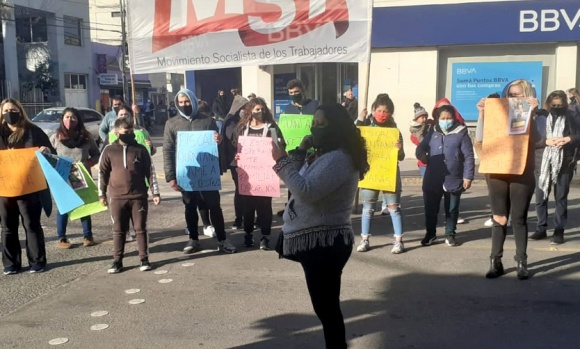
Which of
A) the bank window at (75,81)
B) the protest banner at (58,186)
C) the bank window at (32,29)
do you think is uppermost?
the bank window at (32,29)

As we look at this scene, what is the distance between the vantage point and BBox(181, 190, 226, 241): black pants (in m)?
7.02

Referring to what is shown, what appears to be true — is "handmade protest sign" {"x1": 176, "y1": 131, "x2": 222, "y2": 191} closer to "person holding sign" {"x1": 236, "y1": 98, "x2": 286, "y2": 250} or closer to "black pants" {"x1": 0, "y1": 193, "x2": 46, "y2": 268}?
"person holding sign" {"x1": 236, "y1": 98, "x2": 286, "y2": 250}

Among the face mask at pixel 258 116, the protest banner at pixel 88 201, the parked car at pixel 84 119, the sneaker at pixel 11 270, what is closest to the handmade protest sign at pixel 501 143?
the face mask at pixel 258 116

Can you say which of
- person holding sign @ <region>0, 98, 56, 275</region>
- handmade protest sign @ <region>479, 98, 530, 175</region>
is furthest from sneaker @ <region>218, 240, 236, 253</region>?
handmade protest sign @ <region>479, 98, 530, 175</region>

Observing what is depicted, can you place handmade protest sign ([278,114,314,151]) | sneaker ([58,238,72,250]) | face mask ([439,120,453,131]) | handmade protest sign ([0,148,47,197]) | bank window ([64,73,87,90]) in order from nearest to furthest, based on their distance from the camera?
handmade protest sign ([0,148,47,197])
face mask ([439,120,453,131])
sneaker ([58,238,72,250])
handmade protest sign ([278,114,314,151])
bank window ([64,73,87,90])

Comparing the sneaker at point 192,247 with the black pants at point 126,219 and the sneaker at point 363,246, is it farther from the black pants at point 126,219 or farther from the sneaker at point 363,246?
the sneaker at point 363,246

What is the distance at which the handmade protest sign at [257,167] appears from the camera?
6914mm

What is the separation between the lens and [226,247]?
7078mm

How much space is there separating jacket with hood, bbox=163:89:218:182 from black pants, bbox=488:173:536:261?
3.27 meters

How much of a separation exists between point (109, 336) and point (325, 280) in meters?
2.01

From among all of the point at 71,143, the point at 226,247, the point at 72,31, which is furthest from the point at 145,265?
Answer: the point at 72,31

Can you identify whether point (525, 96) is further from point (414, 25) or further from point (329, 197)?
point (414, 25)

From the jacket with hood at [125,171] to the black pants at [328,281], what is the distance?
3262mm

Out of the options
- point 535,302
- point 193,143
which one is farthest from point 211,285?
point 535,302
